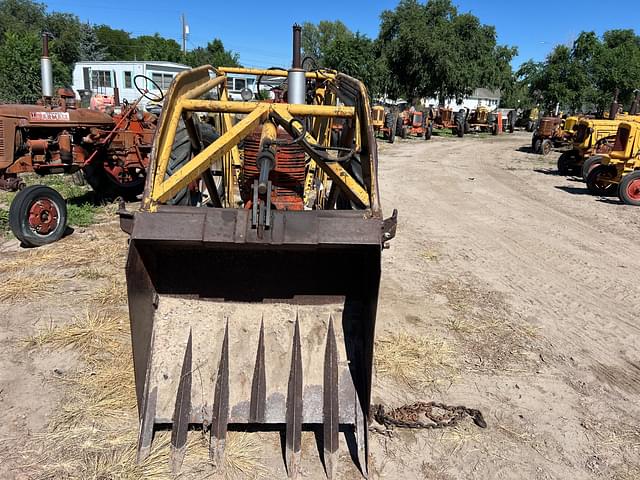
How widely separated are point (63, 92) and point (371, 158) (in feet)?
19.3

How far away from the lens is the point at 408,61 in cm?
2878

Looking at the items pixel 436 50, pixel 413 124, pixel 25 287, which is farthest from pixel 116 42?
pixel 25 287

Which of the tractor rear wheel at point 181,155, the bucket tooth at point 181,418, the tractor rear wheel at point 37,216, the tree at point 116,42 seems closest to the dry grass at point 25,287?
the tractor rear wheel at point 37,216

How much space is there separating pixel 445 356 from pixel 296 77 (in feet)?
7.15

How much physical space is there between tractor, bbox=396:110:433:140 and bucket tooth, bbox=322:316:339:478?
68.5 ft

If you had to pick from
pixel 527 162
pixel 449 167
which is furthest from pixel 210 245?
pixel 527 162

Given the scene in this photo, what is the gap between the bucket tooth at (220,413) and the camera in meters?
2.62

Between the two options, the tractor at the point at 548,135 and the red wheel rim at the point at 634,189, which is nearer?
the red wheel rim at the point at 634,189

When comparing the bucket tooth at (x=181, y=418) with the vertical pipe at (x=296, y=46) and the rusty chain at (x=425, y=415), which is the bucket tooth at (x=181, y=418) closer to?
the rusty chain at (x=425, y=415)

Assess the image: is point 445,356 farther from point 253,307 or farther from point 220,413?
point 220,413

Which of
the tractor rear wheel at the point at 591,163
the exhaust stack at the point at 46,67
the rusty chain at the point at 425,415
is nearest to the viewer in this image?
the rusty chain at the point at 425,415

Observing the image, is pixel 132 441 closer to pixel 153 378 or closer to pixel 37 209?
pixel 153 378

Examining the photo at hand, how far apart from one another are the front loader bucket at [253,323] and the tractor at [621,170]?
332 inches

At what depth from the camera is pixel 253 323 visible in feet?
9.46
